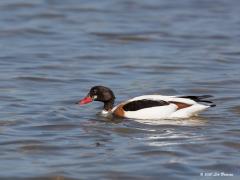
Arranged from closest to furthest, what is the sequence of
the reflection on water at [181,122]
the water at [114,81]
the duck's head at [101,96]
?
the water at [114,81] < the reflection on water at [181,122] < the duck's head at [101,96]

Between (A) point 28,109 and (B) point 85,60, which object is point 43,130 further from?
(B) point 85,60

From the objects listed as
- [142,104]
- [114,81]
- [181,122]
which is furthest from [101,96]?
[114,81]

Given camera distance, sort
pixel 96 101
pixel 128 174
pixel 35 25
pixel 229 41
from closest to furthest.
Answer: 1. pixel 128 174
2. pixel 96 101
3. pixel 229 41
4. pixel 35 25

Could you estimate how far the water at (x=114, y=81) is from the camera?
440 inches

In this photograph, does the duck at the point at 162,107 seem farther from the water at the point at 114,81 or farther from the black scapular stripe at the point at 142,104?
the water at the point at 114,81

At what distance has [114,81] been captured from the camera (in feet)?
55.5

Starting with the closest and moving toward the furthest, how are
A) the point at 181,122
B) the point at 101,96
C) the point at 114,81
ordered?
the point at 181,122
the point at 101,96
the point at 114,81

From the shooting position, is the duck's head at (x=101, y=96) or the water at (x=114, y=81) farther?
the duck's head at (x=101, y=96)

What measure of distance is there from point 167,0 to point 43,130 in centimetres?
1444

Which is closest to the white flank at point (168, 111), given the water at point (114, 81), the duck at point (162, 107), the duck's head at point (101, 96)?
the duck at point (162, 107)

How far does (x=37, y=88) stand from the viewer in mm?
16188

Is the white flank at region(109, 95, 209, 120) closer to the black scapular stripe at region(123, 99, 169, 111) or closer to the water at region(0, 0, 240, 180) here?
the black scapular stripe at region(123, 99, 169, 111)

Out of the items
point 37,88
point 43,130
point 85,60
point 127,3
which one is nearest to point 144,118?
point 43,130

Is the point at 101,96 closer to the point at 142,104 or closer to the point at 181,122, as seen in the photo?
the point at 142,104
